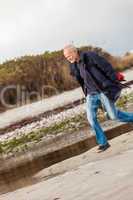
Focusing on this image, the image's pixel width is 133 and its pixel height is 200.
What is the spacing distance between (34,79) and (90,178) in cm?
2375

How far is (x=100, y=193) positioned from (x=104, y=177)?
866 mm

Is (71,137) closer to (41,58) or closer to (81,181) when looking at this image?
(81,181)

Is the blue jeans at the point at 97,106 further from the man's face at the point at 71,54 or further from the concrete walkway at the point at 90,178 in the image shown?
the man's face at the point at 71,54

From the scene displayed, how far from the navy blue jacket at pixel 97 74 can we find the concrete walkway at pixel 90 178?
0.89 metres

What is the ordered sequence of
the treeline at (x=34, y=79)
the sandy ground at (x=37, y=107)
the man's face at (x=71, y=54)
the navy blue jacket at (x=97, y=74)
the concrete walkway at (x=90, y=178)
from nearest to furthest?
the concrete walkway at (x=90, y=178)
the man's face at (x=71, y=54)
the navy blue jacket at (x=97, y=74)
the sandy ground at (x=37, y=107)
the treeline at (x=34, y=79)

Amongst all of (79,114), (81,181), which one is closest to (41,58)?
(79,114)

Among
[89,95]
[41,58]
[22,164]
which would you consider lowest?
[22,164]

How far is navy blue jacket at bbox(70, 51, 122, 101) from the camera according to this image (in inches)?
435

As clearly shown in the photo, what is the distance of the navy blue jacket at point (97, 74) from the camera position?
11039mm

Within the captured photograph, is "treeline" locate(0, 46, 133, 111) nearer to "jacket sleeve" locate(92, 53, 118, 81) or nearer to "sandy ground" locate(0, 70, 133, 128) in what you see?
"sandy ground" locate(0, 70, 133, 128)

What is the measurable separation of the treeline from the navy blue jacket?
17459mm

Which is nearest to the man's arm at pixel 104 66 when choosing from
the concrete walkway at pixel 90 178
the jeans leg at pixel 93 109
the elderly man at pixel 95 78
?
the elderly man at pixel 95 78

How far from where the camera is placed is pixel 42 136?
18.2 metres

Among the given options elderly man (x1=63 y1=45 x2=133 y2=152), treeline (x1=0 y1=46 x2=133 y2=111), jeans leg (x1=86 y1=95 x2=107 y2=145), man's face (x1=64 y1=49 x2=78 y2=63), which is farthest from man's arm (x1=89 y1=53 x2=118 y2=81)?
treeline (x1=0 y1=46 x2=133 y2=111)
